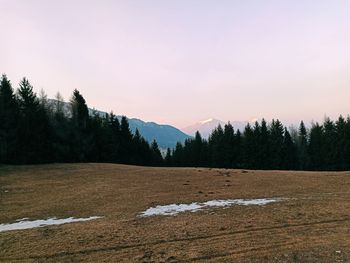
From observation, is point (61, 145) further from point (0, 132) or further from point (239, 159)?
point (239, 159)

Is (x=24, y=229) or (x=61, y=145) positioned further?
(x=61, y=145)

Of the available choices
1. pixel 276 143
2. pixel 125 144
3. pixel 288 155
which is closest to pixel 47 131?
pixel 125 144

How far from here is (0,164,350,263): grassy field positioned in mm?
12719

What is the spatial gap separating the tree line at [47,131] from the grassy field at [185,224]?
81.3ft

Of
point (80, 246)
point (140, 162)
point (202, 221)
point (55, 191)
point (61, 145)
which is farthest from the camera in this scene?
point (140, 162)

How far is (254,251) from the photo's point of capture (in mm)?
12453

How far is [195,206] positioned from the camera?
2220 centimetres

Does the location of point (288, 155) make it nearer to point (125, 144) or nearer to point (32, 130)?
point (125, 144)

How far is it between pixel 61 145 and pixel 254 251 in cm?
5524

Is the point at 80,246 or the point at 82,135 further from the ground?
the point at 82,135

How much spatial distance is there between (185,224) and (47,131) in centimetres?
4878

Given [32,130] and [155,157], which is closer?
[32,130]

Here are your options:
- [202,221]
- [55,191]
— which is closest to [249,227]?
[202,221]

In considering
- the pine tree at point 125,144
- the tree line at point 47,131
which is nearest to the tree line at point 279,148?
the pine tree at point 125,144
